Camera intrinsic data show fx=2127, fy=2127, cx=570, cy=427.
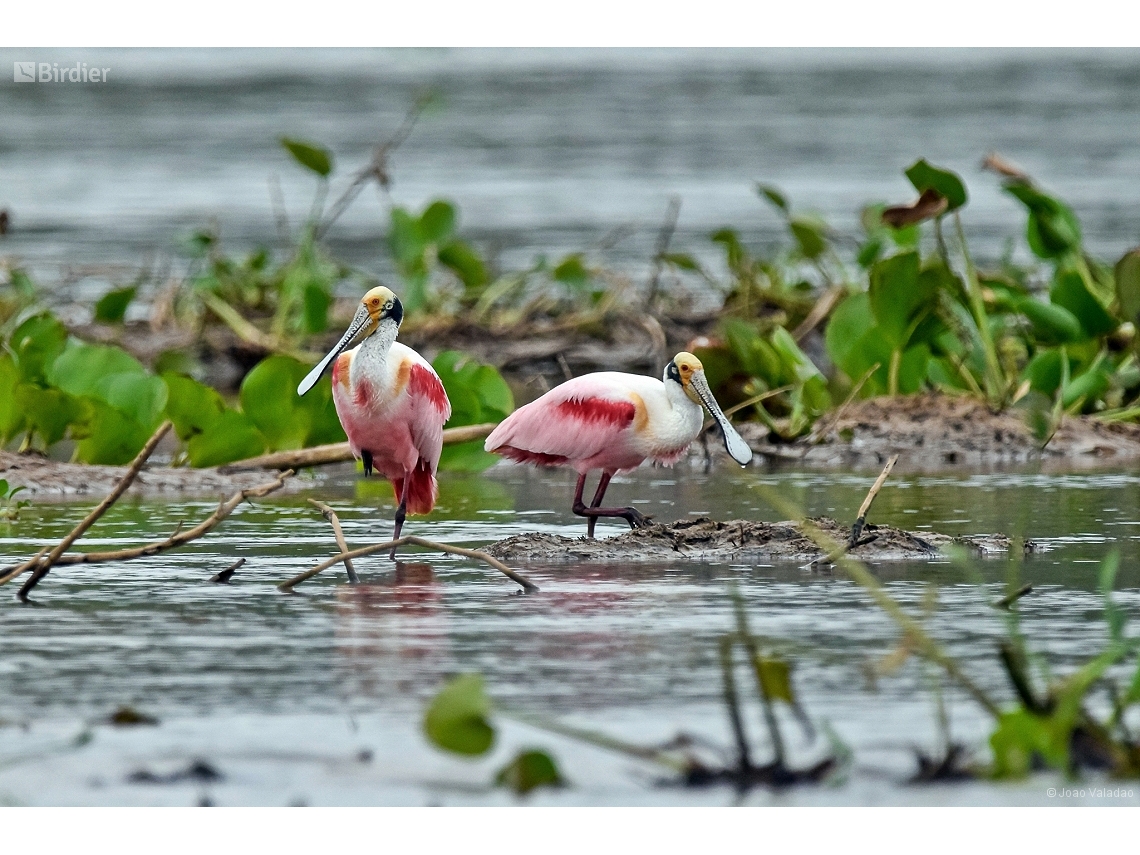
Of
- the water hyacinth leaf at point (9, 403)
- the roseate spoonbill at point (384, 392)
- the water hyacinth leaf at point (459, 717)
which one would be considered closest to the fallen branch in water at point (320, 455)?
the roseate spoonbill at point (384, 392)

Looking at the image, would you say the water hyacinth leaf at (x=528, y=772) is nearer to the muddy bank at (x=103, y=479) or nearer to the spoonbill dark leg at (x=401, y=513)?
the spoonbill dark leg at (x=401, y=513)

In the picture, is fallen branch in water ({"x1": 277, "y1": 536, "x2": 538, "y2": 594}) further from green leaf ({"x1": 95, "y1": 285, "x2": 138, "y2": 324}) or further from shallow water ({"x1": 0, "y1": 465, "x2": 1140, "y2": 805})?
green leaf ({"x1": 95, "y1": 285, "x2": 138, "y2": 324})

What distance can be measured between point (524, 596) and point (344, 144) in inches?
1036

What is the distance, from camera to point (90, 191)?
84.9 feet

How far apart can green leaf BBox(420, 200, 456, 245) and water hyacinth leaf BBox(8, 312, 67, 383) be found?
123 inches

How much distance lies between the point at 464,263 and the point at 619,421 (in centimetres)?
620

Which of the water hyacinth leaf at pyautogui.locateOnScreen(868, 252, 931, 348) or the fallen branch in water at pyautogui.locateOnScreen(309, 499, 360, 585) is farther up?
the water hyacinth leaf at pyautogui.locateOnScreen(868, 252, 931, 348)

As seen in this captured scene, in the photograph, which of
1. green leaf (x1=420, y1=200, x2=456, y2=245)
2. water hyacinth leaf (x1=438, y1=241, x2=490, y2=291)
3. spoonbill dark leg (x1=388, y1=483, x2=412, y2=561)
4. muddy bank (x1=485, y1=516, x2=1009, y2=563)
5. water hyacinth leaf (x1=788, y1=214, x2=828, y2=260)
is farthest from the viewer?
water hyacinth leaf (x1=438, y1=241, x2=490, y2=291)

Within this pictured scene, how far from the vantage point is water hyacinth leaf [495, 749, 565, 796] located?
4273 mm

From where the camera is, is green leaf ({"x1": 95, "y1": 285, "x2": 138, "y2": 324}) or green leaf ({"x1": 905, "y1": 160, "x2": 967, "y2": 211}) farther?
green leaf ({"x1": 95, "y1": 285, "x2": 138, "y2": 324})

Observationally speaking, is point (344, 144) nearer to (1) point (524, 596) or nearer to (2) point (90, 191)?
(2) point (90, 191)

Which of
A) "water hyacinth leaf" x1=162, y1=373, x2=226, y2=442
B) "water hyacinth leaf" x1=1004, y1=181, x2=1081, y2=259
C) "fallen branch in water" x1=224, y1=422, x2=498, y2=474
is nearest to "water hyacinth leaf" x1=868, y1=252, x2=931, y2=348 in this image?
"water hyacinth leaf" x1=1004, y1=181, x2=1081, y2=259

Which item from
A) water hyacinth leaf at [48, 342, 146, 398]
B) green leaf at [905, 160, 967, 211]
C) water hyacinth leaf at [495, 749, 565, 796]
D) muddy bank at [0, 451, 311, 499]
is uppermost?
green leaf at [905, 160, 967, 211]

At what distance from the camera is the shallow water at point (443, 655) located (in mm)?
4512
